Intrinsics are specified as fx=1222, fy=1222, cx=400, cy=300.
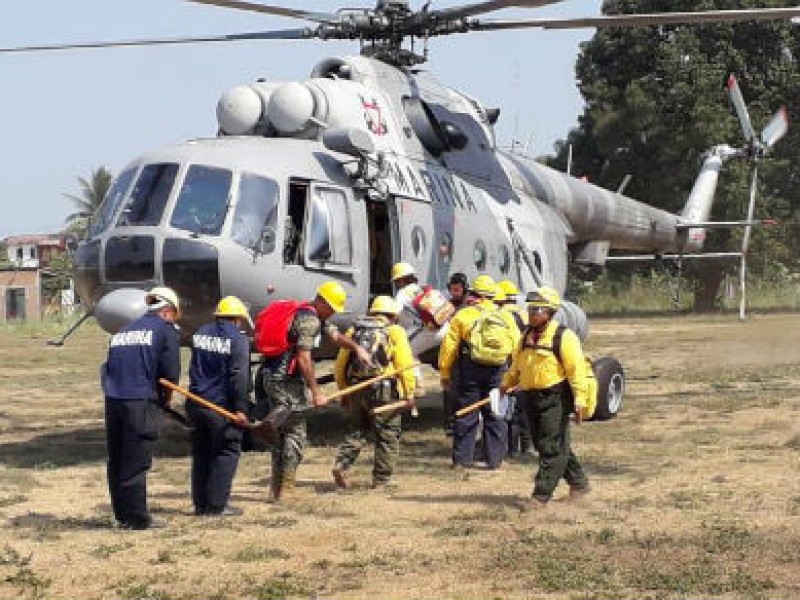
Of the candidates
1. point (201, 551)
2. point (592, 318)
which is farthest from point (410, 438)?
point (592, 318)

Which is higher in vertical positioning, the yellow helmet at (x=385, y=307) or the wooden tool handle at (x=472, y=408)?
the yellow helmet at (x=385, y=307)

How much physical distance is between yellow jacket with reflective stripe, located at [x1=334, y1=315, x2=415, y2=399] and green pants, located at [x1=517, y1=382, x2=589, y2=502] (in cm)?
123

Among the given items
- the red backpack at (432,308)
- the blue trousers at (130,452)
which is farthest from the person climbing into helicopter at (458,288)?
the blue trousers at (130,452)

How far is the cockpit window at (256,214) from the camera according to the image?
36.6ft

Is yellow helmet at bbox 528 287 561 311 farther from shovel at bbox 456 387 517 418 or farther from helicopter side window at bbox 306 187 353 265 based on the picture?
helicopter side window at bbox 306 187 353 265

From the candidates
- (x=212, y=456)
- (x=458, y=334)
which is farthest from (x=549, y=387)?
(x=212, y=456)

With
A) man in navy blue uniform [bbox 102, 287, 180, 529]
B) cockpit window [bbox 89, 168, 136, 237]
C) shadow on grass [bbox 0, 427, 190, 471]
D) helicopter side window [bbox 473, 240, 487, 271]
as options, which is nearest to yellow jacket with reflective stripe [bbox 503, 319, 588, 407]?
man in navy blue uniform [bbox 102, 287, 180, 529]

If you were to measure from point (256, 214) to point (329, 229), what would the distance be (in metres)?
0.83

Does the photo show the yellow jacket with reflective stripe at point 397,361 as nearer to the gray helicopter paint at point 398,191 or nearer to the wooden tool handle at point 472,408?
the wooden tool handle at point 472,408

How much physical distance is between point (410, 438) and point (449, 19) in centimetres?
456

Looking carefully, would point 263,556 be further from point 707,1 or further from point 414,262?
point 707,1

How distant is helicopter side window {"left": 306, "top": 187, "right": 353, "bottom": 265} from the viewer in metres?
11.7

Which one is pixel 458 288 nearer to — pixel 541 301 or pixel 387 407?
pixel 387 407

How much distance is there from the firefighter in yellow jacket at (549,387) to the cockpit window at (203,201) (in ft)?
11.4
